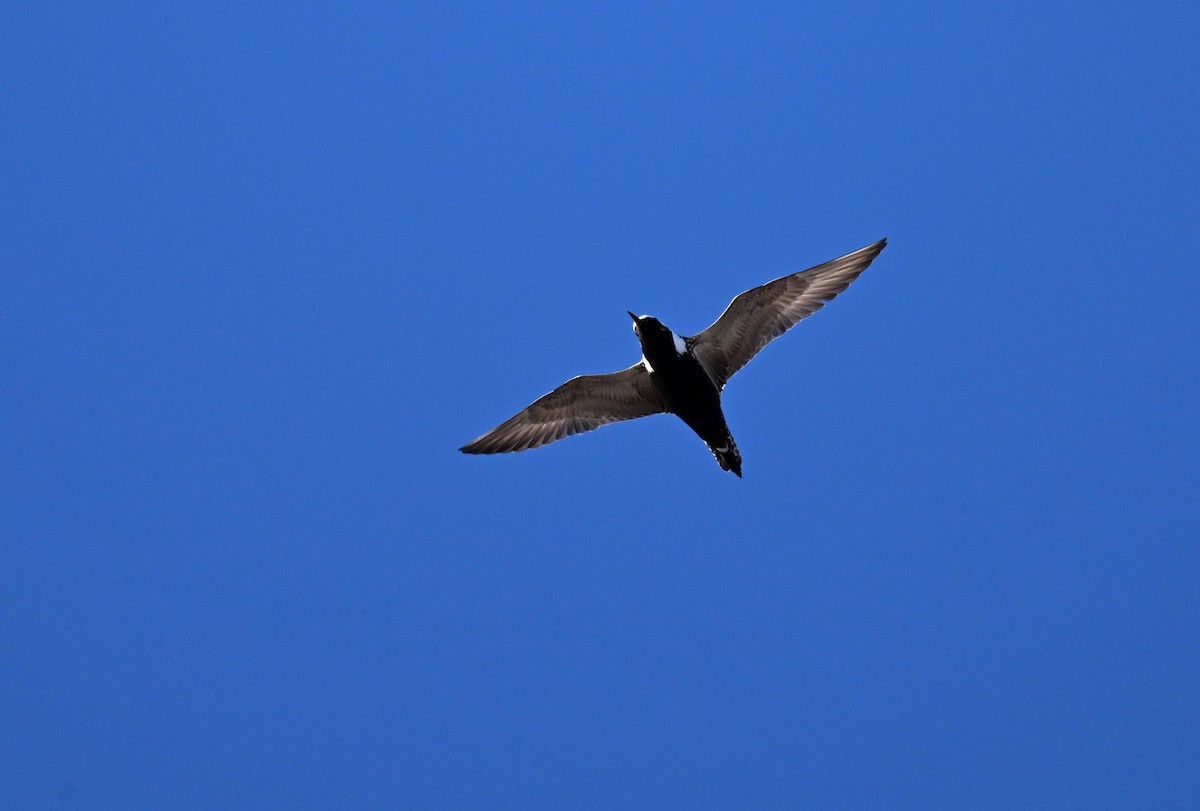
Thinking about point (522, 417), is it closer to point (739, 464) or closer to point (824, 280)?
point (739, 464)

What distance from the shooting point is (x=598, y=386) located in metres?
19.6

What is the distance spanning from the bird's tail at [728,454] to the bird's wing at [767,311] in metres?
0.92

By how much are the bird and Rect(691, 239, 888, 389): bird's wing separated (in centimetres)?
1

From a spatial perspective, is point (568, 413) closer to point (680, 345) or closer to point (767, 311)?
point (680, 345)

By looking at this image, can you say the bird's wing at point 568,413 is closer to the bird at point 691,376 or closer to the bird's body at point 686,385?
the bird at point 691,376

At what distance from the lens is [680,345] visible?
1814 cm

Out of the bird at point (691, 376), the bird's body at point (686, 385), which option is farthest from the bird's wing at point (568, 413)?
the bird's body at point (686, 385)

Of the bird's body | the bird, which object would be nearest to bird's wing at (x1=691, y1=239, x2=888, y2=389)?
the bird

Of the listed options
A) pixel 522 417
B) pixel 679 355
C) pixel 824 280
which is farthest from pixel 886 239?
pixel 522 417

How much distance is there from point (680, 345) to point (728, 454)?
190 centimetres

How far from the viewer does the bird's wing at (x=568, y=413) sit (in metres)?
19.6

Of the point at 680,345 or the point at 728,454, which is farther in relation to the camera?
the point at 728,454

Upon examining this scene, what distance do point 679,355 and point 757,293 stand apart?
1.80 m

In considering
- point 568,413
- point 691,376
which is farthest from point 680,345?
point 568,413
